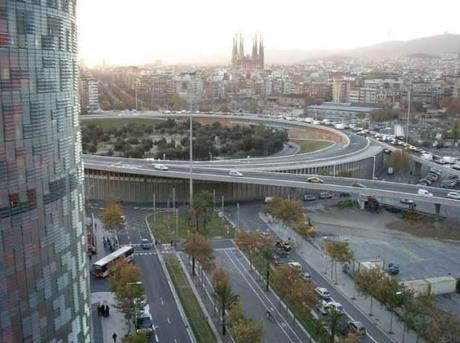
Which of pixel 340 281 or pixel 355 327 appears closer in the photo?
pixel 355 327

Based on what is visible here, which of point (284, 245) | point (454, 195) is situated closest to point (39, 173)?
point (284, 245)

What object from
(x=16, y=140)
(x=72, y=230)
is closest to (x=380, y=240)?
(x=72, y=230)

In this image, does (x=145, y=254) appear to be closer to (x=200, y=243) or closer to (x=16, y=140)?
(x=200, y=243)

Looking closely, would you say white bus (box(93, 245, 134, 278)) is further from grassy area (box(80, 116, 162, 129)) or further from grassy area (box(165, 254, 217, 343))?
grassy area (box(80, 116, 162, 129))

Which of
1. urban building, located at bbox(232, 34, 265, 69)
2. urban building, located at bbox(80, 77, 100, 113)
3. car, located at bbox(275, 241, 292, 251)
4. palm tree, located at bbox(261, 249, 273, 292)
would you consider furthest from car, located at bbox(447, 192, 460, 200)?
urban building, located at bbox(232, 34, 265, 69)

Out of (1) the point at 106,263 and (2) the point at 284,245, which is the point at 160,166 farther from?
(1) the point at 106,263

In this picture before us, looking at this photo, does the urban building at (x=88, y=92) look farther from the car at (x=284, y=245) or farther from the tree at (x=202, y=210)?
the car at (x=284, y=245)
